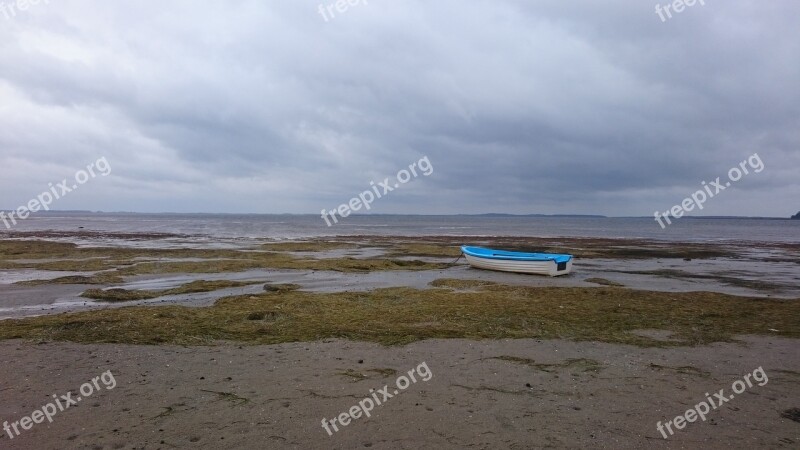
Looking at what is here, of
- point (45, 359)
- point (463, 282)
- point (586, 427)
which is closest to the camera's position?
point (586, 427)

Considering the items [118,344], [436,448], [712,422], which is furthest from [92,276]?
[712,422]

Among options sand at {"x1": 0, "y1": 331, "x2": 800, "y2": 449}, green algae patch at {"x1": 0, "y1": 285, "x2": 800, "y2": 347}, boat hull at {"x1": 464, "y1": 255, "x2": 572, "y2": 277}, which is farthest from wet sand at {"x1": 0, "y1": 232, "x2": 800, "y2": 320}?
sand at {"x1": 0, "y1": 331, "x2": 800, "y2": 449}

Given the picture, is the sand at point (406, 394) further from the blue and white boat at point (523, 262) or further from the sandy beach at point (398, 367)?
the blue and white boat at point (523, 262)

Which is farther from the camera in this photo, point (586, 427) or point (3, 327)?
point (3, 327)

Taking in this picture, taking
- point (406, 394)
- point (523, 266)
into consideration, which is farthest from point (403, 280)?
point (406, 394)

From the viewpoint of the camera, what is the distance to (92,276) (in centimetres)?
2381

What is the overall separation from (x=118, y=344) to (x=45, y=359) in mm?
1416

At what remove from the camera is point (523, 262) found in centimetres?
2705

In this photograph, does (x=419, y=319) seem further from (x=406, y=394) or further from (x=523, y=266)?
(x=523, y=266)

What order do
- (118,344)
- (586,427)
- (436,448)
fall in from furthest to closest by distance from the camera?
(118,344) < (586,427) < (436,448)

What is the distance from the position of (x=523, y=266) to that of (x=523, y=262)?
0.73 feet

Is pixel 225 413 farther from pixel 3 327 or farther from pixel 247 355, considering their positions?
pixel 3 327

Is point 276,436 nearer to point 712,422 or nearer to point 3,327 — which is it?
point 712,422

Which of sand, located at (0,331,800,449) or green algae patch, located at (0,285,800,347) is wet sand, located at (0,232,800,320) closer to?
green algae patch, located at (0,285,800,347)
